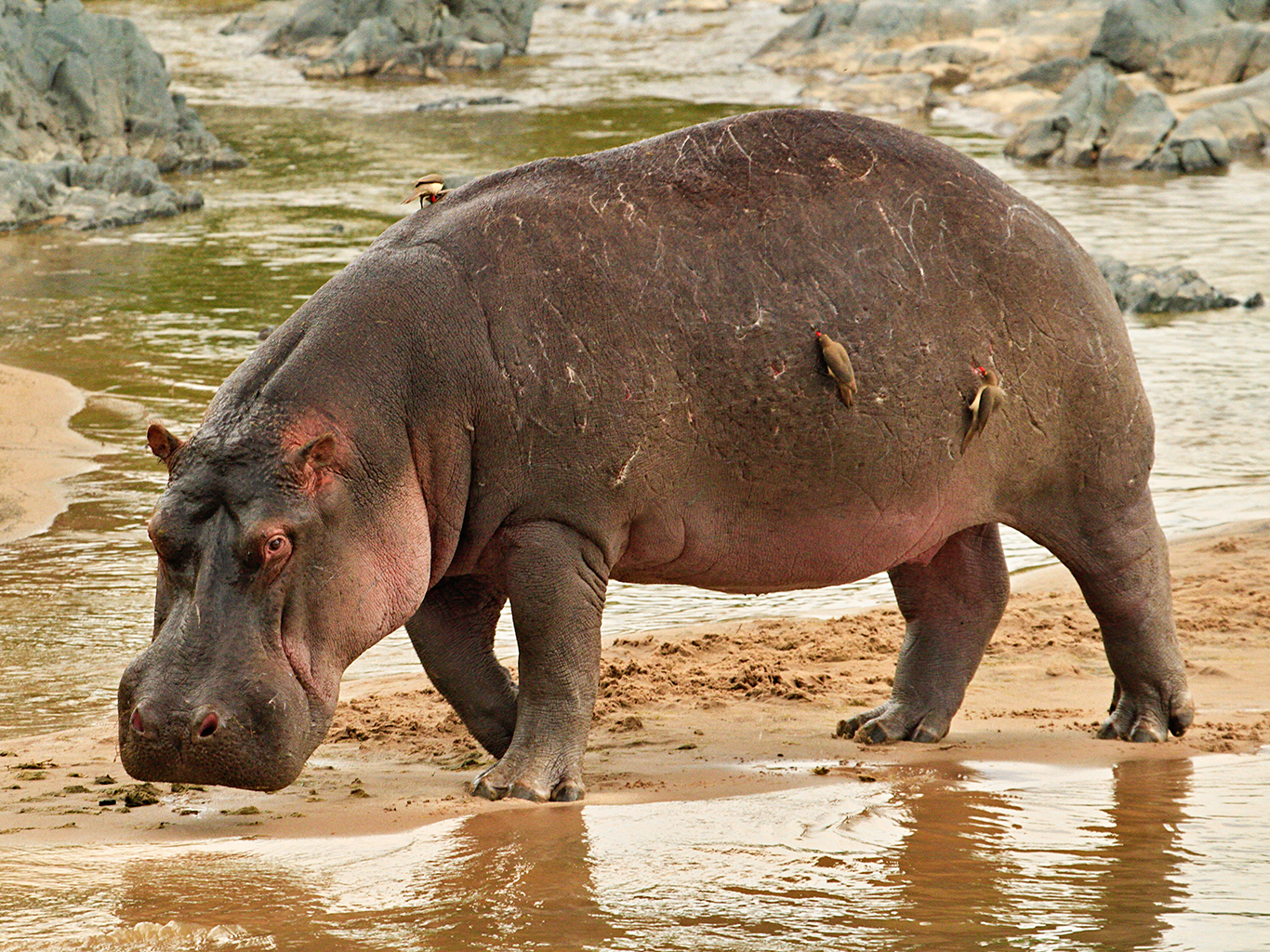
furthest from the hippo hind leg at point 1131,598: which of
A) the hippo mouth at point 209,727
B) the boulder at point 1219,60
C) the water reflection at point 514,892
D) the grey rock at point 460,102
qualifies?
the grey rock at point 460,102

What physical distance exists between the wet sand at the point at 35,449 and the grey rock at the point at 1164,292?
7.53m

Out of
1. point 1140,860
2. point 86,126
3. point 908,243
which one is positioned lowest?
point 1140,860

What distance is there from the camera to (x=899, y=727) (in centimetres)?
571

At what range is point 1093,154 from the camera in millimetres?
22219

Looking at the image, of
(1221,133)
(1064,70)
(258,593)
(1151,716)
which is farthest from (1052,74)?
(258,593)

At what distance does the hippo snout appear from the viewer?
399cm

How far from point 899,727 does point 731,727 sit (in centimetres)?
55

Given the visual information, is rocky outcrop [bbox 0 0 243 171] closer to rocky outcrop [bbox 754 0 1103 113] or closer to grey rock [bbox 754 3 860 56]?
rocky outcrop [bbox 754 0 1103 113]

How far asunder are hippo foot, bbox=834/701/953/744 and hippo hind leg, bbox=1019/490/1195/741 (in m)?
0.52

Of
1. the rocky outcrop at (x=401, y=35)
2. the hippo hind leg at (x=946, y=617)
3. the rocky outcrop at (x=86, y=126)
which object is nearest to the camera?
the hippo hind leg at (x=946, y=617)

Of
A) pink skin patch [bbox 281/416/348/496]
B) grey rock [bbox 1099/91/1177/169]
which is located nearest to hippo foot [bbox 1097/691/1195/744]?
pink skin patch [bbox 281/416/348/496]

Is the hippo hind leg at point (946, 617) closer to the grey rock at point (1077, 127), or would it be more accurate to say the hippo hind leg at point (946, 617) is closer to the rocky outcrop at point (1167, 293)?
the rocky outcrop at point (1167, 293)

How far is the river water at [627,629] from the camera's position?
142 inches

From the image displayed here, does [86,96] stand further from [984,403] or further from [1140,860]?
[1140,860]
